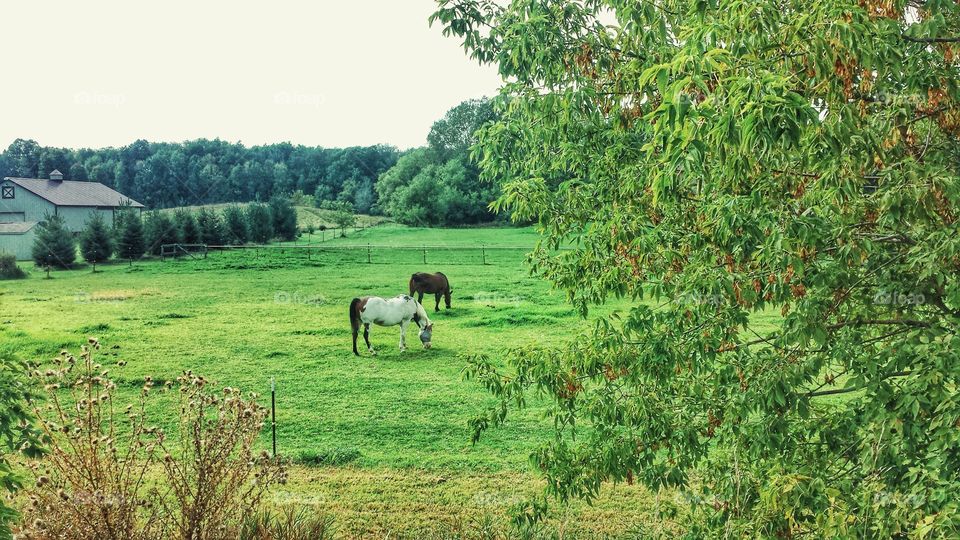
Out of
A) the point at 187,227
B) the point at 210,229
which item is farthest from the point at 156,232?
the point at 210,229

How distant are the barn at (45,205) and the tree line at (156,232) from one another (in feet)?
2.67

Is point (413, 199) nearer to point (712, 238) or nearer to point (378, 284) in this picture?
point (378, 284)

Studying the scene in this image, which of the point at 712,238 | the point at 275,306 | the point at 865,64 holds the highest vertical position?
the point at 865,64

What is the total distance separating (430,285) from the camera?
67.8 feet

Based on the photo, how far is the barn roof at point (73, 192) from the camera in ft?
87.0

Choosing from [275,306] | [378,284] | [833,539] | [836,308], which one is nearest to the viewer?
[833,539]

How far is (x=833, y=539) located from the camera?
3668 millimetres

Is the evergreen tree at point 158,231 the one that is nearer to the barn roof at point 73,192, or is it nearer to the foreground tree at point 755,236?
the barn roof at point 73,192

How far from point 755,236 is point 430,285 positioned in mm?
17187

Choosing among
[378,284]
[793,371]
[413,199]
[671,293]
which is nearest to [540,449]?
[671,293]

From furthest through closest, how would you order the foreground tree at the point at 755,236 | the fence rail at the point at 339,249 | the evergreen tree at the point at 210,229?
1. the evergreen tree at the point at 210,229
2. the fence rail at the point at 339,249
3. the foreground tree at the point at 755,236

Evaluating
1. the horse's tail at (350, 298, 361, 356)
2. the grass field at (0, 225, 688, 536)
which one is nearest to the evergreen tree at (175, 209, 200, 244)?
the grass field at (0, 225, 688, 536)

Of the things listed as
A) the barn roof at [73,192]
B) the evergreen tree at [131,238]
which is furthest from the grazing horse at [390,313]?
the barn roof at [73,192]

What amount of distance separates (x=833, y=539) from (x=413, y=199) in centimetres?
2966
